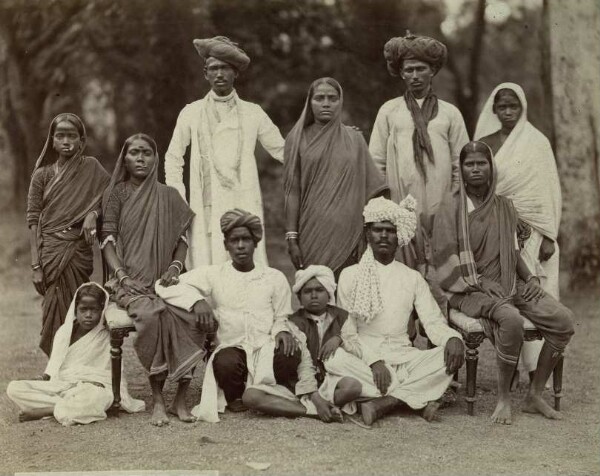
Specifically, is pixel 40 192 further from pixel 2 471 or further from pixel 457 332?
pixel 457 332

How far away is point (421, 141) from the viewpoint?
19.7 ft

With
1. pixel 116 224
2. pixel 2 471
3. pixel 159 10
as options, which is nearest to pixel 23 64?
pixel 159 10

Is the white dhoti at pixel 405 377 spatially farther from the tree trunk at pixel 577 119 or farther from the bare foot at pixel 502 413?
the tree trunk at pixel 577 119

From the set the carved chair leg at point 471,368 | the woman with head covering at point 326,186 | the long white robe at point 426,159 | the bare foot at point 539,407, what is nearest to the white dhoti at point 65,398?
the woman with head covering at point 326,186

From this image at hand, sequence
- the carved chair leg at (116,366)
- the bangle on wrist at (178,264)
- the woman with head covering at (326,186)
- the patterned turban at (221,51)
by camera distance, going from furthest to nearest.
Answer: the patterned turban at (221,51) < the woman with head covering at (326,186) < the bangle on wrist at (178,264) < the carved chair leg at (116,366)

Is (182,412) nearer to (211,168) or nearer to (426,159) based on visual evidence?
(211,168)

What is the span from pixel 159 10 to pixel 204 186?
194cm

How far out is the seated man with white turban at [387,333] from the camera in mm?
5078

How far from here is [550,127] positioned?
26.6 feet

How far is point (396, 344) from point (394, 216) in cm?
81

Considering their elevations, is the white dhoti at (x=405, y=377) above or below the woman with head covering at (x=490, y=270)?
below

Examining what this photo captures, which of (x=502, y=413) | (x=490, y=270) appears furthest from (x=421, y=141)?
(x=502, y=413)

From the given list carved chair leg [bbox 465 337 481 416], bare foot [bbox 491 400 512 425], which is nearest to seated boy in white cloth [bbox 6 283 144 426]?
carved chair leg [bbox 465 337 481 416]

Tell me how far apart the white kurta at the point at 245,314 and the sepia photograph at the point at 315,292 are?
0.01 meters
